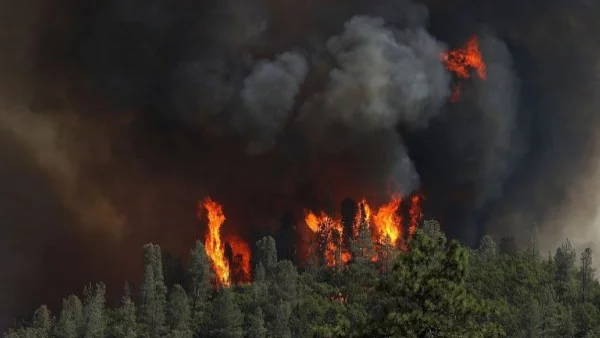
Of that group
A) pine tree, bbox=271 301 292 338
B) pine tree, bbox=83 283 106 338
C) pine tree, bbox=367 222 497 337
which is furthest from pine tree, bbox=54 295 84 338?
pine tree, bbox=367 222 497 337

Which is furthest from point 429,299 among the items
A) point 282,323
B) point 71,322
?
point 71,322

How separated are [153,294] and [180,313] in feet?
25.9

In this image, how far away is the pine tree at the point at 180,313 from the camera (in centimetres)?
17575

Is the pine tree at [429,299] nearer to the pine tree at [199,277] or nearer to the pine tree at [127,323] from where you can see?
the pine tree at [127,323]

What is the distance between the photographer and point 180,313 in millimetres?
179500

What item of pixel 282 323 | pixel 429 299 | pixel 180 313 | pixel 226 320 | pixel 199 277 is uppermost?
pixel 199 277

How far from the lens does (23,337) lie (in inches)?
7283

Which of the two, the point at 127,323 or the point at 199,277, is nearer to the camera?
the point at 127,323

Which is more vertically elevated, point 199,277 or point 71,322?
point 199,277

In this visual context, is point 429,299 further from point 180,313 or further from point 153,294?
point 153,294

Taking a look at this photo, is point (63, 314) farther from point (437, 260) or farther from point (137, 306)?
point (437, 260)

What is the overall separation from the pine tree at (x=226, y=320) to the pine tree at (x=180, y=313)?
560 cm

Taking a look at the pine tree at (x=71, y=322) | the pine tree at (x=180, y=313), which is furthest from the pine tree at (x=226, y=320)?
the pine tree at (x=71, y=322)

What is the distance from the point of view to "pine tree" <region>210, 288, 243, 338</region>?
571 ft
